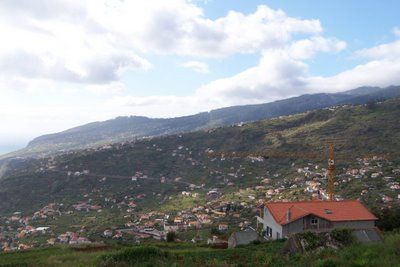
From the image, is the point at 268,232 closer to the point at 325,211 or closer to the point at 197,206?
the point at 325,211

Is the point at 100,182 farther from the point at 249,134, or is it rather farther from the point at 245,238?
the point at 245,238

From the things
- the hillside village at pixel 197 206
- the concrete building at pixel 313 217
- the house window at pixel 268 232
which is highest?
the concrete building at pixel 313 217

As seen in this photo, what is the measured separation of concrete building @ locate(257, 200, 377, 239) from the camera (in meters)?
31.1

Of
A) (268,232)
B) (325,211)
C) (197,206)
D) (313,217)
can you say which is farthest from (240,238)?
(197,206)

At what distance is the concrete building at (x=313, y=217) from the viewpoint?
31.1 metres

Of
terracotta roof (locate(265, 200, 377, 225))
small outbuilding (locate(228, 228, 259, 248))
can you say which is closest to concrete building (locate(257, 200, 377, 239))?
terracotta roof (locate(265, 200, 377, 225))

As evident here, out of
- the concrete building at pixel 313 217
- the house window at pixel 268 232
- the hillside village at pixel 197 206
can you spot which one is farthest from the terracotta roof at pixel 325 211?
the hillside village at pixel 197 206

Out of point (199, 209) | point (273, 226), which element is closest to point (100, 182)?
point (199, 209)

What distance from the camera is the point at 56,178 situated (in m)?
86.9

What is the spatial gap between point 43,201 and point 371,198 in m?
55.2

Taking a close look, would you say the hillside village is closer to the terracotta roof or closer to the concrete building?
the concrete building

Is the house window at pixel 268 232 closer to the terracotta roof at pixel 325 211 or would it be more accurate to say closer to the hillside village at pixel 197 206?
the terracotta roof at pixel 325 211

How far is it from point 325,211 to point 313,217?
1655mm

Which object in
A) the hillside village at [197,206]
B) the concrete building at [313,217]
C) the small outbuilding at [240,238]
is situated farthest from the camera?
the hillside village at [197,206]
